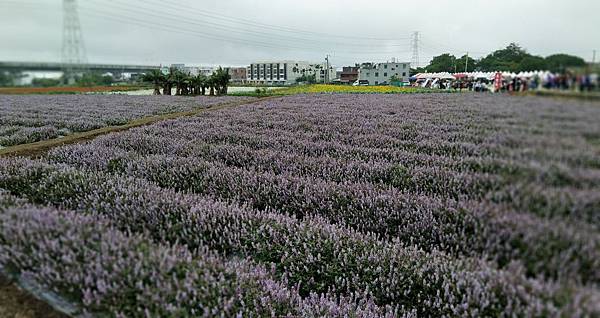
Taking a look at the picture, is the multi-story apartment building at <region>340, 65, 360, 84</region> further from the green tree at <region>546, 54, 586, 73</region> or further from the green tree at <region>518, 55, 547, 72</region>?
the green tree at <region>546, 54, 586, 73</region>

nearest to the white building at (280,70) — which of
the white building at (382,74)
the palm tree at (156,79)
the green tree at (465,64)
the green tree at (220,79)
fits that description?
the white building at (382,74)

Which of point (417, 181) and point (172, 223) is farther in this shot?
point (417, 181)

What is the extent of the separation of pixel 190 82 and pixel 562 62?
4189 centimetres

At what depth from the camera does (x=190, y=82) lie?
4038 centimetres

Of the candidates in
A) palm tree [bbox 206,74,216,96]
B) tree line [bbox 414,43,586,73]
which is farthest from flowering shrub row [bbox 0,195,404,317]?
palm tree [bbox 206,74,216,96]

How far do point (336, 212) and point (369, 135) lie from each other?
4.88m

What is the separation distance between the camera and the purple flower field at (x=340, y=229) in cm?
99

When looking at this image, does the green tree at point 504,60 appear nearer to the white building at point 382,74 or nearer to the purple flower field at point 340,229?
the purple flower field at point 340,229

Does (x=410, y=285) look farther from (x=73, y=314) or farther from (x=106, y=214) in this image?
(x=106, y=214)

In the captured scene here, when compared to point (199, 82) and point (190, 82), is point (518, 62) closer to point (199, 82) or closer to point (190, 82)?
point (190, 82)

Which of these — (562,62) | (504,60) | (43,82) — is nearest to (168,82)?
(43,82)

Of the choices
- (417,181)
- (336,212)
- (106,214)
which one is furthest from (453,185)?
(106,214)

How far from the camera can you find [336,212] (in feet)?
14.9

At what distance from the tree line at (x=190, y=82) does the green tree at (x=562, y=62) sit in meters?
40.5
